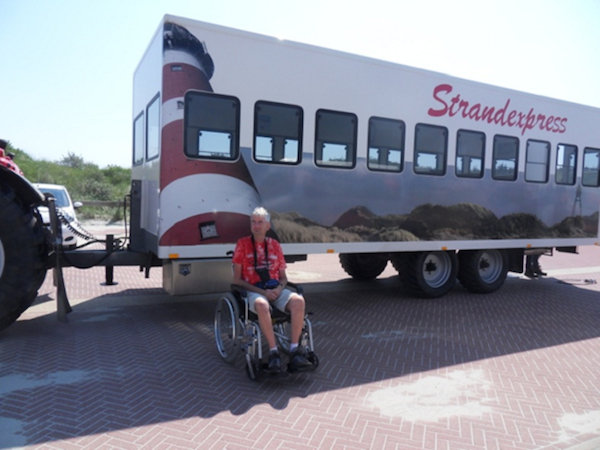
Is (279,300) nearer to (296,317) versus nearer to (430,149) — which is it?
(296,317)

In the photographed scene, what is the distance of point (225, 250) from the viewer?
5852 millimetres

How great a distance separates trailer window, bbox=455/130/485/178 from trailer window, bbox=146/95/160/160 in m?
4.73

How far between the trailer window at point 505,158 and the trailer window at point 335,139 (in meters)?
2.99

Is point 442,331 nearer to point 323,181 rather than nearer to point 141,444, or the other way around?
point 323,181

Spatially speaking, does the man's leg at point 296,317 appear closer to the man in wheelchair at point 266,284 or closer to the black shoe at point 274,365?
the man in wheelchair at point 266,284

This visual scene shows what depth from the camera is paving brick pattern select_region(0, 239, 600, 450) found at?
3.45 meters

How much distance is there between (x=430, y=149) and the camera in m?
7.51

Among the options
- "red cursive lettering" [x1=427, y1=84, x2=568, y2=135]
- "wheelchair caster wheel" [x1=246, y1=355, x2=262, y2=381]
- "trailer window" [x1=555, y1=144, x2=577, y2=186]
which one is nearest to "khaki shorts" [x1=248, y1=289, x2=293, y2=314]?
→ "wheelchair caster wheel" [x1=246, y1=355, x2=262, y2=381]

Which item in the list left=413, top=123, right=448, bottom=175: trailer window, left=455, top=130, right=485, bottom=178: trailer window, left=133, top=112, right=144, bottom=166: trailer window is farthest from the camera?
left=455, top=130, right=485, bottom=178: trailer window

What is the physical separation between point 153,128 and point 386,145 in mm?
3301

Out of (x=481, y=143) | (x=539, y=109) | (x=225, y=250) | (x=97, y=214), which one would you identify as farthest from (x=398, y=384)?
(x=97, y=214)

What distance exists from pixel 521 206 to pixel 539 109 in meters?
1.80

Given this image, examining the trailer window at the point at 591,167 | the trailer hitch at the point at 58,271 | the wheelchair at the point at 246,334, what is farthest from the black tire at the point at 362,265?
the trailer hitch at the point at 58,271

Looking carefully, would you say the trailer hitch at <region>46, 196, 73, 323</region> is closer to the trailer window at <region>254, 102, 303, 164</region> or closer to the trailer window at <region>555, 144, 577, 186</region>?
the trailer window at <region>254, 102, 303, 164</region>
